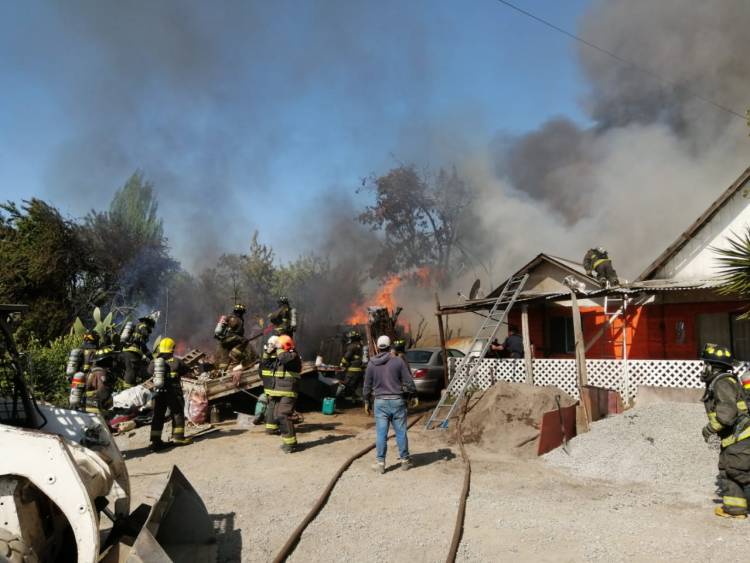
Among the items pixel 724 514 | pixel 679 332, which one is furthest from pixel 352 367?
pixel 724 514

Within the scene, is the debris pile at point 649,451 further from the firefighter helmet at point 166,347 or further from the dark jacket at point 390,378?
the firefighter helmet at point 166,347

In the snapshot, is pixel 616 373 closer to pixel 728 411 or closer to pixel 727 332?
pixel 727 332

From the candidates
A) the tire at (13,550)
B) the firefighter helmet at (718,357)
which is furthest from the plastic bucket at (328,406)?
the tire at (13,550)

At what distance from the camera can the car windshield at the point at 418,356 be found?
50.2 ft

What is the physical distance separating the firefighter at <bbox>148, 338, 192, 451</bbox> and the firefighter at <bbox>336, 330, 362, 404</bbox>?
15.4ft

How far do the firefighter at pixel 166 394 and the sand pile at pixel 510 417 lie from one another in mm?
4643

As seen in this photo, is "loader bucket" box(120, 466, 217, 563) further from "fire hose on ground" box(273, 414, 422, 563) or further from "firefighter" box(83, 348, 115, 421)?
"firefighter" box(83, 348, 115, 421)

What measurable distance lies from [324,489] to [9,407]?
3362 millimetres

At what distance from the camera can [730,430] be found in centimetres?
569

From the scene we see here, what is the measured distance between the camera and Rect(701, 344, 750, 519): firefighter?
5559 millimetres

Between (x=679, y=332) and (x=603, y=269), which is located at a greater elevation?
(x=603, y=269)

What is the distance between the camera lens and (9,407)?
4.50m

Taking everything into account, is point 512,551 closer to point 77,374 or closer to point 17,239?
point 77,374

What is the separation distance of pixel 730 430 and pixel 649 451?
2.56 metres
